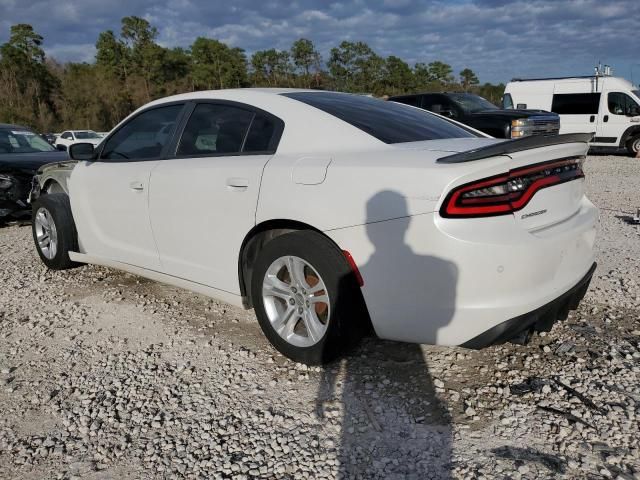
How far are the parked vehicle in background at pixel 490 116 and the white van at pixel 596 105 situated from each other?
15.7ft

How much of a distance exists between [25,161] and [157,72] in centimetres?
4827

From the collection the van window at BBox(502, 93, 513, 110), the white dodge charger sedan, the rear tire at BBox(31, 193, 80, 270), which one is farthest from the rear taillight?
the van window at BBox(502, 93, 513, 110)

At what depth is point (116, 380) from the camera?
9.66 ft

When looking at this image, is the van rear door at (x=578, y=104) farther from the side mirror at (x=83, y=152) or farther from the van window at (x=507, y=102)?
the side mirror at (x=83, y=152)

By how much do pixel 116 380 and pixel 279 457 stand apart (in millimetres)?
1221

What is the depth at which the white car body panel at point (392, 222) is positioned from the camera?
7.57 ft

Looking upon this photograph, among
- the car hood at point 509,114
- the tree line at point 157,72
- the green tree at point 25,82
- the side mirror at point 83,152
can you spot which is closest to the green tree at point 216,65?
the tree line at point 157,72

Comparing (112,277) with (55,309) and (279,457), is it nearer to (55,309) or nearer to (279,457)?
(55,309)

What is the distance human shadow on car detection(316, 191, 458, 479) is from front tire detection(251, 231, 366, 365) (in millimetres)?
76

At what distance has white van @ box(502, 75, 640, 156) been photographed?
1470 centimetres

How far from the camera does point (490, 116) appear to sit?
10.4 m

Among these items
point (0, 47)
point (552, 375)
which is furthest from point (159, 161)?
point (0, 47)

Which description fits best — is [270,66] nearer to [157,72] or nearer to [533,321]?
[157,72]

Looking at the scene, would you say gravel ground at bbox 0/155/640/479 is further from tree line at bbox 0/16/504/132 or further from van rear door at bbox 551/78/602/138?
tree line at bbox 0/16/504/132
